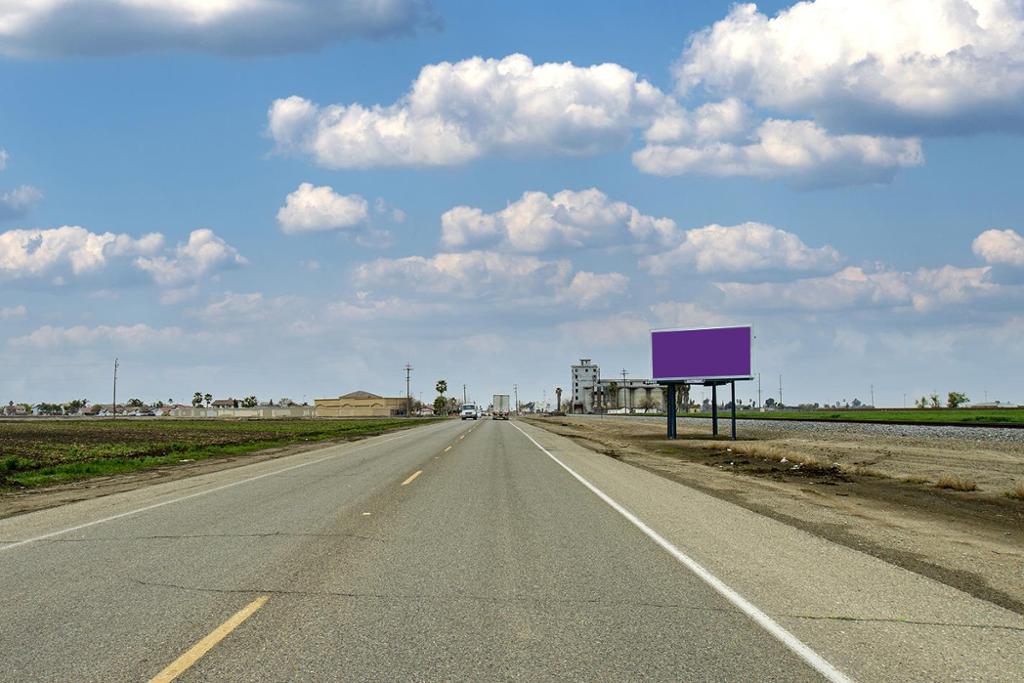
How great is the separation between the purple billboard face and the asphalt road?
32436 millimetres

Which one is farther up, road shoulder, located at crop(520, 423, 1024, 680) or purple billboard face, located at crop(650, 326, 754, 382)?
purple billboard face, located at crop(650, 326, 754, 382)

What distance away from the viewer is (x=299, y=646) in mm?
6016

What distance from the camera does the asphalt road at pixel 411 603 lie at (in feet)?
18.6

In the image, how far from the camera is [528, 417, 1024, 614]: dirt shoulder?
10.1 meters

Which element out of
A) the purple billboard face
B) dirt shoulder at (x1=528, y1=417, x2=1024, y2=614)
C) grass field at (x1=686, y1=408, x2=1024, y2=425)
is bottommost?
grass field at (x1=686, y1=408, x2=1024, y2=425)

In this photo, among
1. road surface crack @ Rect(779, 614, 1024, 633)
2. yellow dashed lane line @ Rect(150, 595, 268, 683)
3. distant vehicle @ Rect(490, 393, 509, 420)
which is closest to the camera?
yellow dashed lane line @ Rect(150, 595, 268, 683)

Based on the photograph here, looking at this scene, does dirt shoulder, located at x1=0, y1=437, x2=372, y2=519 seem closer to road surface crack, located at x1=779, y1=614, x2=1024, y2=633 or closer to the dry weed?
road surface crack, located at x1=779, y1=614, x2=1024, y2=633

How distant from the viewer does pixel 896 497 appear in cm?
1820

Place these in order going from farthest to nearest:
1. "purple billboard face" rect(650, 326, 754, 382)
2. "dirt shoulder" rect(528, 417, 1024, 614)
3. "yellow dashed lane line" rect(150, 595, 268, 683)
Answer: "purple billboard face" rect(650, 326, 754, 382), "dirt shoulder" rect(528, 417, 1024, 614), "yellow dashed lane line" rect(150, 595, 268, 683)

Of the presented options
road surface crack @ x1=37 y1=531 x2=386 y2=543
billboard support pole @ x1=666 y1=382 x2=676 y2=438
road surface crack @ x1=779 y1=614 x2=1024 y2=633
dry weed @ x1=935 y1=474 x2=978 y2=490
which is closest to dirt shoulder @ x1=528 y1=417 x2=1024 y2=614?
dry weed @ x1=935 y1=474 x2=978 y2=490

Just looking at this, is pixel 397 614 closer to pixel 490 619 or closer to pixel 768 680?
pixel 490 619

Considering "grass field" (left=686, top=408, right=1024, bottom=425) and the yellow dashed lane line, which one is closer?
the yellow dashed lane line

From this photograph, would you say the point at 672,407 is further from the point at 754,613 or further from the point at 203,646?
the point at 203,646

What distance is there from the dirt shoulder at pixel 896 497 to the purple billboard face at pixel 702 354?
828cm
